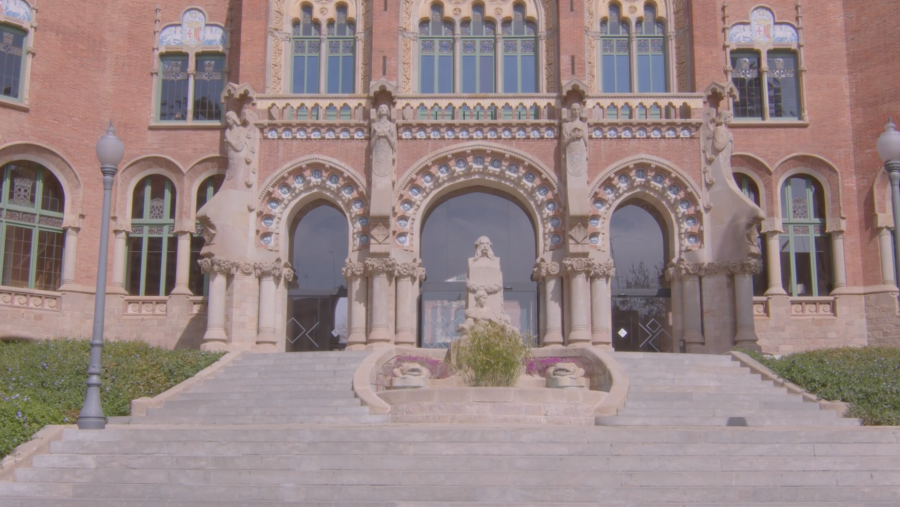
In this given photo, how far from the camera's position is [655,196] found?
87.7ft

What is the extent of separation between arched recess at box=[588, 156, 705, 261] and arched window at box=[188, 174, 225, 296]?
425 inches

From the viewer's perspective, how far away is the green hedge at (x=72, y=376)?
15.6 m

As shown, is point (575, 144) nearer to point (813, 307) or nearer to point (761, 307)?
point (761, 307)

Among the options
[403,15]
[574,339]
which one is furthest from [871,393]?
[403,15]

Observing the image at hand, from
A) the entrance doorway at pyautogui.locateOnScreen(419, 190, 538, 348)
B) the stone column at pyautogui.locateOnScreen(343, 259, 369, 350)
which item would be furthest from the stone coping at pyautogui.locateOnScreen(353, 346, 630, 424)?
the entrance doorway at pyautogui.locateOnScreen(419, 190, 538, 348)

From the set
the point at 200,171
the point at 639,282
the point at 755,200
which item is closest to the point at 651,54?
the point at 755,200

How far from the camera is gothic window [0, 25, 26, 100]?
27.0 meters


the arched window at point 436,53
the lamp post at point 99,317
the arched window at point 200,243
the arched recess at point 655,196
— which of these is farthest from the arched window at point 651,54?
the lamp post at point 99,317

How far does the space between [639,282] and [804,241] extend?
499 centimetres

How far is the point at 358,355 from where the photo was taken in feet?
70.8

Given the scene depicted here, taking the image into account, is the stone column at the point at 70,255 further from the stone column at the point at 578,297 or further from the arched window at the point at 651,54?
the arched window at the point at 651,54

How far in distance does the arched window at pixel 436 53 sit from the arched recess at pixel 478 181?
2.57 m

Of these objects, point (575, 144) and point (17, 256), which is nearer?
point (575, 144)

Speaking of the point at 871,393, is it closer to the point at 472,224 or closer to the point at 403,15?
the point at 472,224
